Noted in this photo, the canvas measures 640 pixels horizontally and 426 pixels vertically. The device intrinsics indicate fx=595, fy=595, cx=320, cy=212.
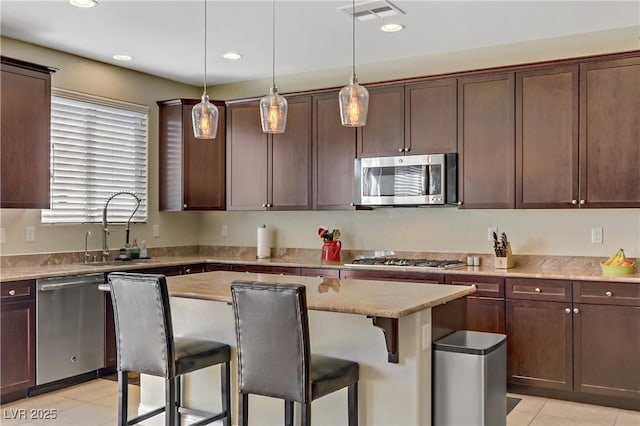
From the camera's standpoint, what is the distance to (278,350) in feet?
8.33

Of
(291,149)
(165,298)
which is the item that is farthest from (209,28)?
(165,298)

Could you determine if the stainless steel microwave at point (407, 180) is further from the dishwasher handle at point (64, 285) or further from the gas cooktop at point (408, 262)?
the dishwasher handle at point (64, 285)

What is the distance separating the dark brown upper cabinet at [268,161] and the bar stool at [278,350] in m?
2.95

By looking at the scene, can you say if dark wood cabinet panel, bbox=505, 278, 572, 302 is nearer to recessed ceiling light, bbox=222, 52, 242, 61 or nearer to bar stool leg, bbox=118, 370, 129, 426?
bar stool leg, bbox=118, 370, 129, 426

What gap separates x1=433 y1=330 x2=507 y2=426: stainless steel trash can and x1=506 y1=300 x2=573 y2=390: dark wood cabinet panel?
4.77 ft

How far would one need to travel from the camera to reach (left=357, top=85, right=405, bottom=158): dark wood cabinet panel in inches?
199

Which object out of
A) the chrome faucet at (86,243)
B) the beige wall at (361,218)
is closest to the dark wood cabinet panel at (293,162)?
the beige wall at (361,218)

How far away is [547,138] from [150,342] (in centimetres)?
319

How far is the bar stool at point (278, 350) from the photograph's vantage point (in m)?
2.48

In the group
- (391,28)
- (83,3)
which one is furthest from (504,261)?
(83,3)

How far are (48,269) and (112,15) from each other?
1.96 meters

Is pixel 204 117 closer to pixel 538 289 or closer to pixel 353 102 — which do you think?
pixel 353 102

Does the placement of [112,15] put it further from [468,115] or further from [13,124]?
[468,115]

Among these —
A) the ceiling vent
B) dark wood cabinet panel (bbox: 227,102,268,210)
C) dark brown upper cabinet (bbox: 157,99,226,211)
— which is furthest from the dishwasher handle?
the ceiling vent
